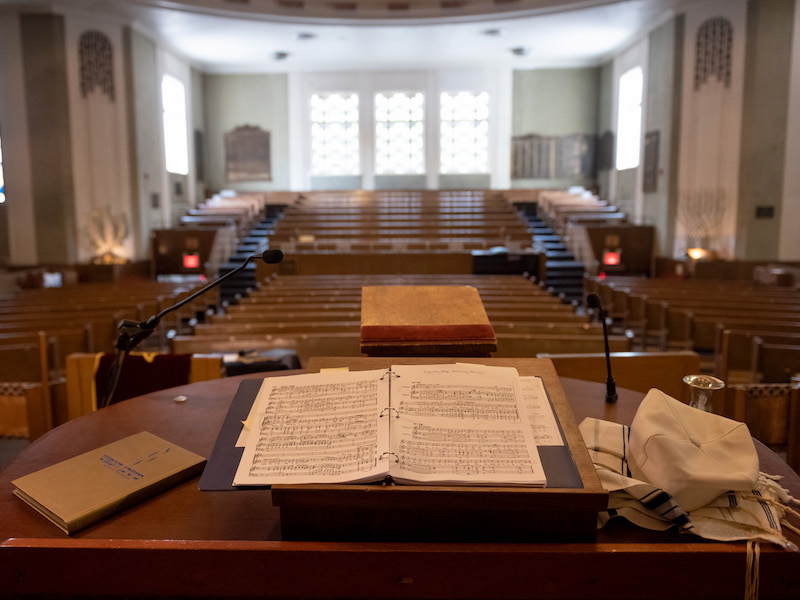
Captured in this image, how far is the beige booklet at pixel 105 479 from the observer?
3.44 feet

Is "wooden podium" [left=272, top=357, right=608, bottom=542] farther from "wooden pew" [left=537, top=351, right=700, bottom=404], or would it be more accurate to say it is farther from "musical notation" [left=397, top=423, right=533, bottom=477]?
"wooden pew" [left=537, top=351, right=700, bottom=404]

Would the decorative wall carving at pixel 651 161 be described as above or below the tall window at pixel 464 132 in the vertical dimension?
below

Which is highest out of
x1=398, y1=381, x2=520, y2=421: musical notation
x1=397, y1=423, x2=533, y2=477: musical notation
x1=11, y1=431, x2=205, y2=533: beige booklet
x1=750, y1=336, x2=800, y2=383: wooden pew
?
x1=398, y1=381, x2=520, y2=421: musical notation

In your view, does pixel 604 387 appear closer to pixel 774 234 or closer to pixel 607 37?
pixel 774 234

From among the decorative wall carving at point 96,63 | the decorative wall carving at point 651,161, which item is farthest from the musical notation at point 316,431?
the decorative wall carving at point 651,161

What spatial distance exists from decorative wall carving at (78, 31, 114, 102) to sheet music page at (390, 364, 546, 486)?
11811mm

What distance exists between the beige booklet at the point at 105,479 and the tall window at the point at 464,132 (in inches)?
613

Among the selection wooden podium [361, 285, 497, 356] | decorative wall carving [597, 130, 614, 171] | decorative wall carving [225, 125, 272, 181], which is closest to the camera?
wooden podium [361, 285, 497, 356]

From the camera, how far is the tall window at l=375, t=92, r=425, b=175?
16.1 metres

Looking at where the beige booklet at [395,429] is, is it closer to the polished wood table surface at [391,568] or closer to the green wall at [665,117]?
the polished wood table surface at [391,568]

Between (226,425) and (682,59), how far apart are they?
12.3 metres

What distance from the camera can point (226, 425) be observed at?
1194mm

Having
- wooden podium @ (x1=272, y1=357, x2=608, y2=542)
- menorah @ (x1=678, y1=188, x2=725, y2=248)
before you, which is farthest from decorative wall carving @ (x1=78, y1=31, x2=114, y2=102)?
wooden podium @ (x1=272, y1=357, x2=608, y2=542)

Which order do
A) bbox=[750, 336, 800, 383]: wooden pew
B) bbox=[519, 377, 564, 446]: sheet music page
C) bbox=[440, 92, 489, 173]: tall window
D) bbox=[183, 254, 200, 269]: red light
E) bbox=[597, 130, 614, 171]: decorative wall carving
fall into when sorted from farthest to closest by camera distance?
bbox=[440, 92, 489, 173]: tall window, bbox=[597, 130, 614, 171]: decorative wall carving, bbox=[183, 254, 200, 269]: red light, bbox=[750, 336, 800, 383]: wooden pew, bbox=[519, 377, 564, 446]: sheet music page
